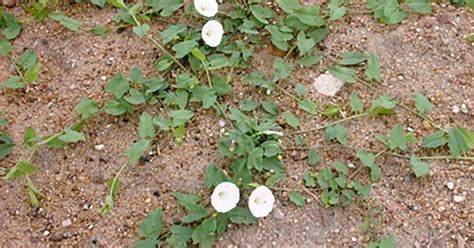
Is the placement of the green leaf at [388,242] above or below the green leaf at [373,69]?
below

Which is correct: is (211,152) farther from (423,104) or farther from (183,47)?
(423,104)

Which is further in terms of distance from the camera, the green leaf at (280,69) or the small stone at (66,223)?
the green leaf at (280,69)

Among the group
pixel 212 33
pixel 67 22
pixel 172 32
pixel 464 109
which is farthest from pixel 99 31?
pixel 464 109

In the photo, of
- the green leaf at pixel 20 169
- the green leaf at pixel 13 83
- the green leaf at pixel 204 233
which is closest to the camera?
the green leaf at pixel 204 233

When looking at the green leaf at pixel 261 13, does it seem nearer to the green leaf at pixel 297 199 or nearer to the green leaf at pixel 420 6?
the green leaf at pixel 420 6

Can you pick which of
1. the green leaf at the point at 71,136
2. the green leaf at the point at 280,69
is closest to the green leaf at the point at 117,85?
the green leaf at the point at 71,136

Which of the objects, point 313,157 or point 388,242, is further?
point 313,157
